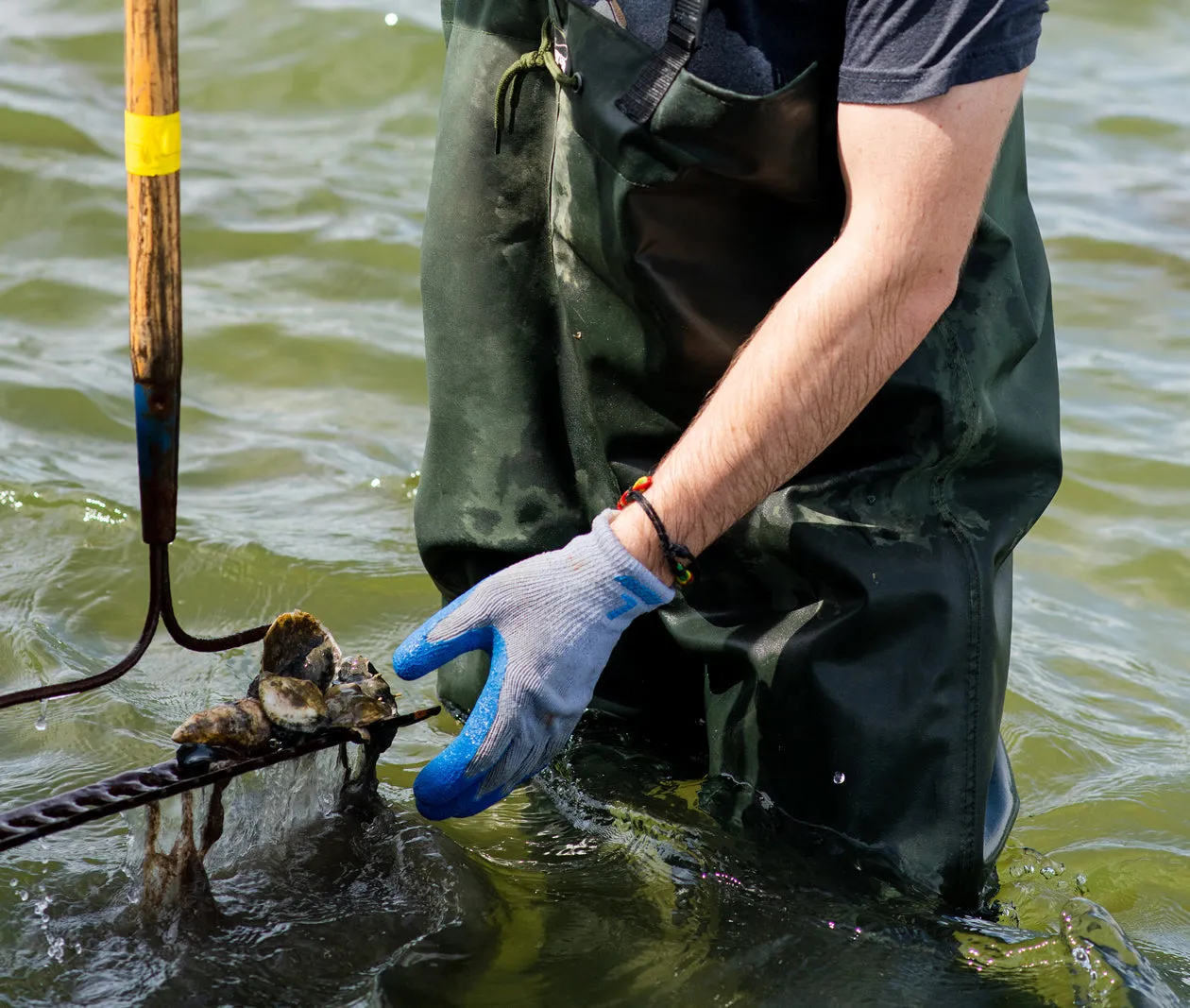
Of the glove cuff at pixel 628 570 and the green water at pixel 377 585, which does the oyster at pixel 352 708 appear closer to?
the green water at pixel 377 585

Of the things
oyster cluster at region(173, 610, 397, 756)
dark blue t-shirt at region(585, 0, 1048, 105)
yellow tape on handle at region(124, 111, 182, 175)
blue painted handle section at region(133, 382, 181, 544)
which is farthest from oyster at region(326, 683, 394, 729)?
dark blue t-shirt at region(585, 0, 1048, 105)

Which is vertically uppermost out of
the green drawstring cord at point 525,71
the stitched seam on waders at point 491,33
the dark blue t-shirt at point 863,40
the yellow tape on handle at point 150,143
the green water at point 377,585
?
the dark blue t-shirt at point 863,40

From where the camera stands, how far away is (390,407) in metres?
4.61

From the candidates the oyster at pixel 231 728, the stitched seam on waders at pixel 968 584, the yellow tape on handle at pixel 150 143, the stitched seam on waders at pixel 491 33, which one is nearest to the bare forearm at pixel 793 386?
the stitched seam on waders at pixel 968 584

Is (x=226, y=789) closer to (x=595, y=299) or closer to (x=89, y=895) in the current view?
(x=89, y=895)

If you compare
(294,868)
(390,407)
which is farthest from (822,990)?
(390,407)

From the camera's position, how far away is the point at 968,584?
2.22m

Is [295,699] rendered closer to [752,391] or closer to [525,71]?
[752,391]

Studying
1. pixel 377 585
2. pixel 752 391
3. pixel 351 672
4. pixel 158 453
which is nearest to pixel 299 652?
pixel 351 672

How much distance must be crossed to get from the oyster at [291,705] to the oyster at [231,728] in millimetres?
17

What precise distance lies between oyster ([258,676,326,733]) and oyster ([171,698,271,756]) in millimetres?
17

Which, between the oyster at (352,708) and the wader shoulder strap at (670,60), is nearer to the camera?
the wader shoulder strap at (670,60)

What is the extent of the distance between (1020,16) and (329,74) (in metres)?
5.66

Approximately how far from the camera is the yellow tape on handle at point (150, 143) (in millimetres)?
2047
